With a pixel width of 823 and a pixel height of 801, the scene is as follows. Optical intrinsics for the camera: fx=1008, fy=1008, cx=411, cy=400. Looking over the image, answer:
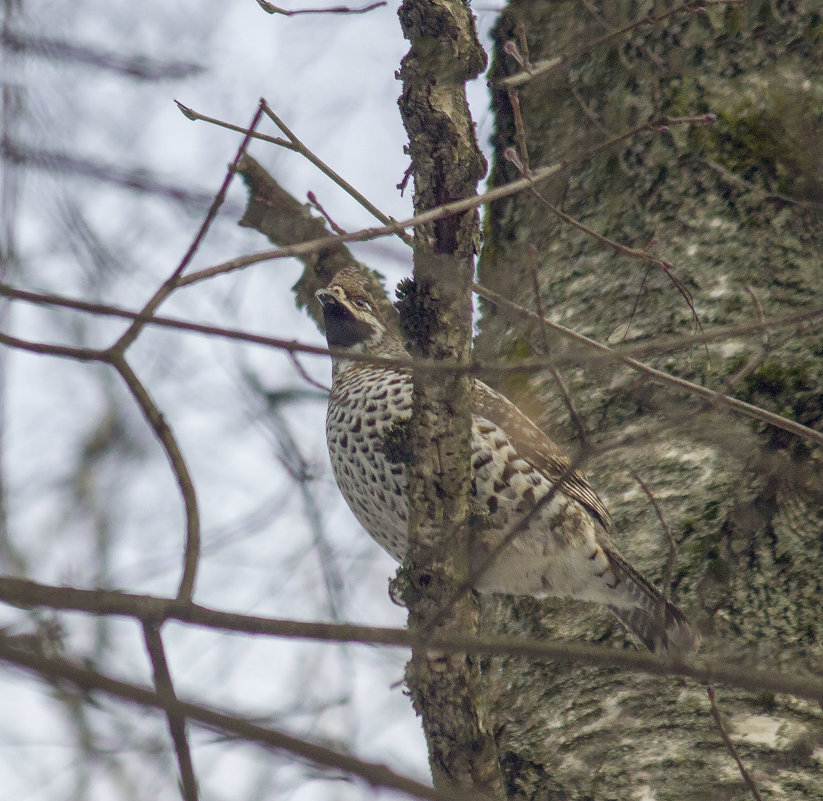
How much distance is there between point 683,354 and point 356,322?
1.85 meters

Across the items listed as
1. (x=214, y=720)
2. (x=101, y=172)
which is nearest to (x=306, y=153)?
(x=101, y=172)

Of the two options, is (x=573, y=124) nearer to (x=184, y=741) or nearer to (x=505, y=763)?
(x=505, y=763)

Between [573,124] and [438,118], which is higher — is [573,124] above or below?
above

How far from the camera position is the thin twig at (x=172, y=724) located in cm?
163

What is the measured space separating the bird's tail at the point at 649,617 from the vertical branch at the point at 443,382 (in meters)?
0.97

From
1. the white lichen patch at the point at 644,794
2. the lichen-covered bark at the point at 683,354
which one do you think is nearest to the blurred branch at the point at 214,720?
the lichen-covered bark at the point at 683,354

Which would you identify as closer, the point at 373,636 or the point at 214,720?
the point at 214,720

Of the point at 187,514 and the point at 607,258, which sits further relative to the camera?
the point at 607,258

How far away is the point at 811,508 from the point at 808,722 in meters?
0.76

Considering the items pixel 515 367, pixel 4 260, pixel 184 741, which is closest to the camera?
pixel 184 741

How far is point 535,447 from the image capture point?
390 cm

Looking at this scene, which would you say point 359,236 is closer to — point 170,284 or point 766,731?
point 170,284

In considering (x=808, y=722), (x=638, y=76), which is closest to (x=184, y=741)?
(x=808, y=722)

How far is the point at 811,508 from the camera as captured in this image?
3553mm
